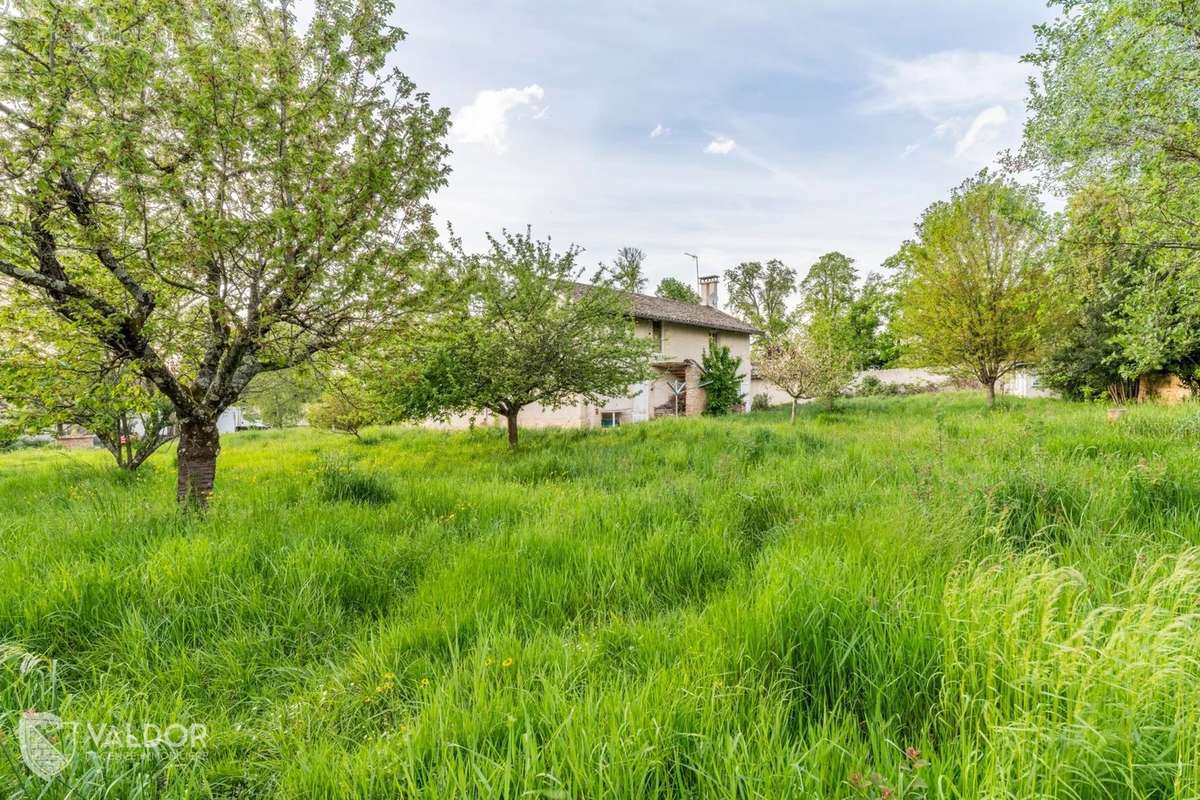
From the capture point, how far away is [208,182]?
4.79m

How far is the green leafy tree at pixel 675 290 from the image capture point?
48.0m

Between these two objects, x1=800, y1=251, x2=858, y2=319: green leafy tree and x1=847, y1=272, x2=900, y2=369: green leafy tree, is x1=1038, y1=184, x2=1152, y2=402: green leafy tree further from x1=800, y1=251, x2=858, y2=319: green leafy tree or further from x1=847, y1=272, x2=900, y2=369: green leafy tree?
x1=800, y1=251, x2=858, y2=319: green leafy tree

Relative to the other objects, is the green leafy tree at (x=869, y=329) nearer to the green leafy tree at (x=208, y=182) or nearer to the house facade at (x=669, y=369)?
the house facade at (x=669, y=369)

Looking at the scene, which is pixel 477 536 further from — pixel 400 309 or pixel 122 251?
pixel 122 251

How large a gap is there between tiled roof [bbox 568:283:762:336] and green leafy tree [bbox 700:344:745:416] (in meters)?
1.68

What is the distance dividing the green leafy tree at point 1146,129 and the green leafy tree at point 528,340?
26.4ft

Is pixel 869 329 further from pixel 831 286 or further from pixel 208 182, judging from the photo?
pixel 208 182

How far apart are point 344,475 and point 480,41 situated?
27.4 ft

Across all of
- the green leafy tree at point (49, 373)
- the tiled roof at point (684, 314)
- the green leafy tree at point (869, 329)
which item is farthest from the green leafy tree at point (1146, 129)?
the green leafy tree at point (869, 329)

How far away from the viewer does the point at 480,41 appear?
29.2ft

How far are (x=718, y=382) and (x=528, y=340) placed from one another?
16.2 m

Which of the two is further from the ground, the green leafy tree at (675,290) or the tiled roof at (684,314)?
the green leafy tree at (675,290)

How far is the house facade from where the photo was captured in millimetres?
20922

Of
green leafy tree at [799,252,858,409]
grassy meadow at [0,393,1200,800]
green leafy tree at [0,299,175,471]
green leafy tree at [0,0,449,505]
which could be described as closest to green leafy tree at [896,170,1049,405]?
grassy meadow at [0,393,1200,800]
